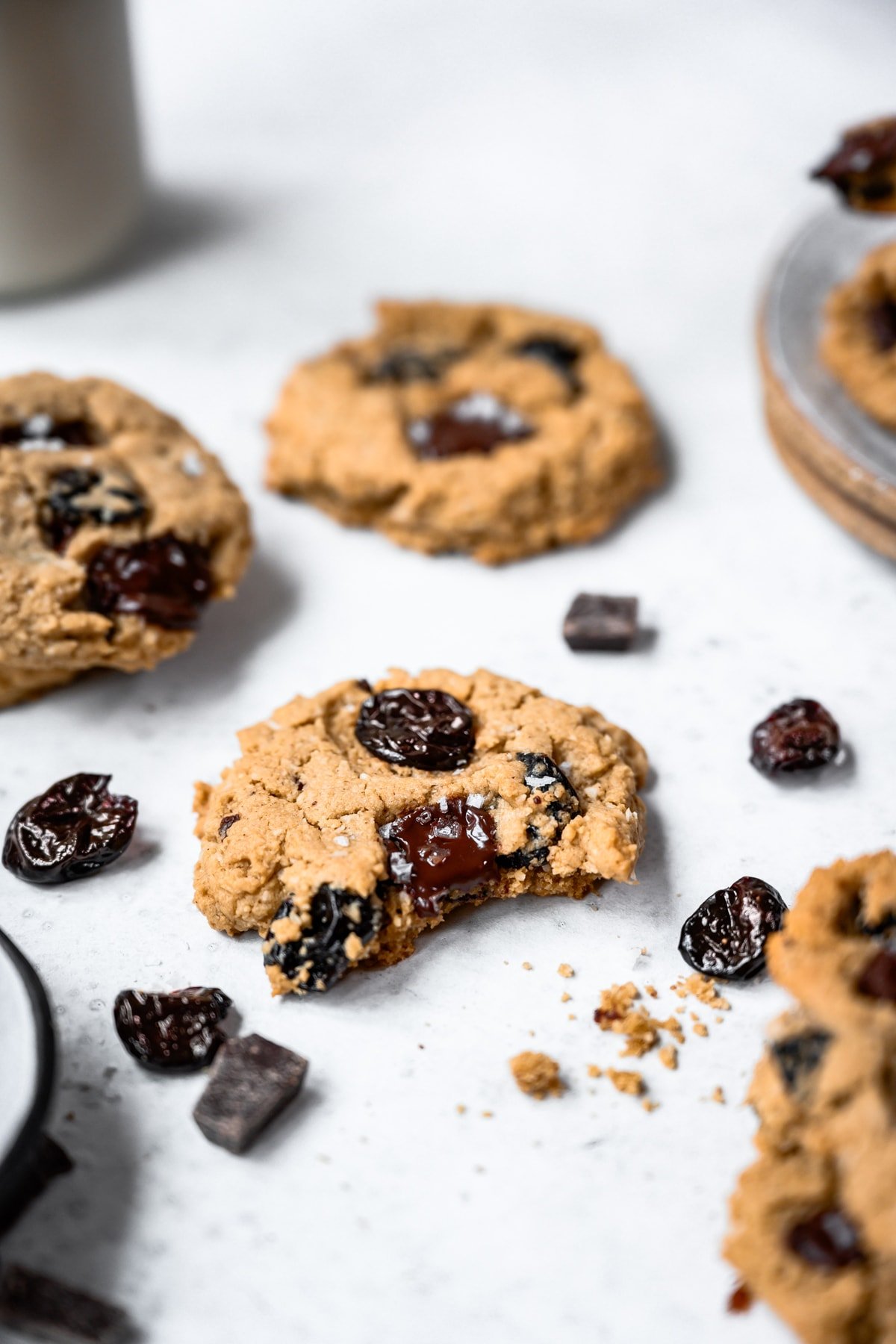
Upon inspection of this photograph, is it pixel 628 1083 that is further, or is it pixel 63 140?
pixel 63 140

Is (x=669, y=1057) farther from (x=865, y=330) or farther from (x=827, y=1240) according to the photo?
(x=865, y=330)

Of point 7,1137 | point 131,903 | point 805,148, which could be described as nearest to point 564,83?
point 805,148

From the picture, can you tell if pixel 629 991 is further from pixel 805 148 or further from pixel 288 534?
pixel 805 148

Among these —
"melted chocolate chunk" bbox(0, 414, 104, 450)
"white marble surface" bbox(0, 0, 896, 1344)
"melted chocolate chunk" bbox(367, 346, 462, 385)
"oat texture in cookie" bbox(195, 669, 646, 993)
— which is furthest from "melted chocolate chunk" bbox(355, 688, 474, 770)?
"melted chocolate chunk" bbox(367, 346, 462, 385)

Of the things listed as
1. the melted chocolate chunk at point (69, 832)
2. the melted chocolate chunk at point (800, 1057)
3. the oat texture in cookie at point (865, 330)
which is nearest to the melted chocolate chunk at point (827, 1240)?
the melted chocolate chunk at point (800, 1057)

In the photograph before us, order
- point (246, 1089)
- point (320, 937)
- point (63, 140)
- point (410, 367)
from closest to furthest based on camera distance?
point (246, 1089)
point (320, 937)
point (410, 367)
point (63, 140)

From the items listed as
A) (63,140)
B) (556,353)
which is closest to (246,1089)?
(556,353)

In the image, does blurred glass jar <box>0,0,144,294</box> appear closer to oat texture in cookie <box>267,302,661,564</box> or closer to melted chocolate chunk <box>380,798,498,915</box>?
oat texture in cookie <box>267,302,661,564</box>
